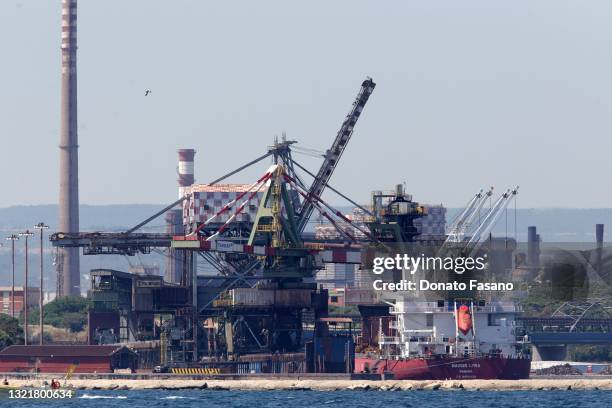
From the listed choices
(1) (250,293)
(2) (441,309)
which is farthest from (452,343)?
(1) (250,293)

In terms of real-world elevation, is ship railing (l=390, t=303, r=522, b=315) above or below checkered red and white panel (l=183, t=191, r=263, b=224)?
below

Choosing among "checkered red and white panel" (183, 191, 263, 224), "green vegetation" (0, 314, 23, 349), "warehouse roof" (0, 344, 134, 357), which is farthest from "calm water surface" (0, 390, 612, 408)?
"checkered red and white panel" (183, 191, 263, 224)

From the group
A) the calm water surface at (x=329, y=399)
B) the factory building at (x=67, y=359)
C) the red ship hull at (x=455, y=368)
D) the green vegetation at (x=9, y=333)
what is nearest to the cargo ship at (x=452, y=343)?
the red ship hull at (x=455, y=368)

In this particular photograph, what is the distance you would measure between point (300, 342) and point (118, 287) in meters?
24.1

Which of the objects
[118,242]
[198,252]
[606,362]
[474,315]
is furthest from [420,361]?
[606,362]

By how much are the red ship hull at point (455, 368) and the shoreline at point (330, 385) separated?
7.57 ft

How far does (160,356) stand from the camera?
139500 mm

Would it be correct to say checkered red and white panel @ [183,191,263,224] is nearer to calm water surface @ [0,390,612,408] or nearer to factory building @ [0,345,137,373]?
factory building @ [0,345,137,373]

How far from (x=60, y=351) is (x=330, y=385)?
26355mm

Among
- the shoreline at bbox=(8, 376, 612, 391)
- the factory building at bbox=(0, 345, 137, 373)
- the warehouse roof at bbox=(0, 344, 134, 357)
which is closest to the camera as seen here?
the shoreline at bbox=(8, 376, 612, 391)

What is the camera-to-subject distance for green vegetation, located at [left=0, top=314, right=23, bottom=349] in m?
149

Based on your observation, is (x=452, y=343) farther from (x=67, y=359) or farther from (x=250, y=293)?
(x=67, y=359)

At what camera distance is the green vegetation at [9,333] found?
149 metres

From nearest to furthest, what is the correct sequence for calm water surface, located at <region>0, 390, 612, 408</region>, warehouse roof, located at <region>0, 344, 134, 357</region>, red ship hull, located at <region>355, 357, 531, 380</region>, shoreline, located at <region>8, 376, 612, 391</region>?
calm water surface, located at <region>0, 390, 612, 408</region>, shoreline, located at <region>8, 376, 612, 391</region>, red ship hull, located at <region>355, 357, 531, 380</region>, warehouse roof, located at <region>0, 344, 134, 357</region>
